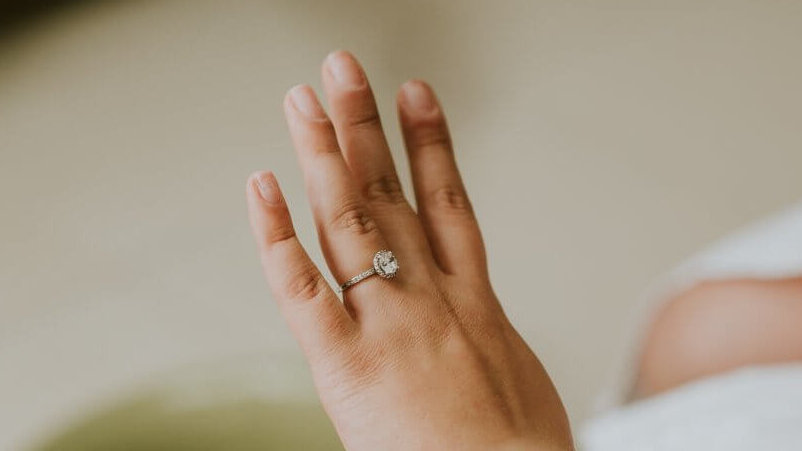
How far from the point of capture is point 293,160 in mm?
1159

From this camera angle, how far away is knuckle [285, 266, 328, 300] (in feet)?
2.09

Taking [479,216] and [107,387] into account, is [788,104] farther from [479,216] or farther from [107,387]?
[107,387]

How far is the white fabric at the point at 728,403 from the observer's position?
669 mm

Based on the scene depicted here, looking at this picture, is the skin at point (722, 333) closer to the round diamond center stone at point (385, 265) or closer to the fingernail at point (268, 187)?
the round diamond center stone at point (385, 265)

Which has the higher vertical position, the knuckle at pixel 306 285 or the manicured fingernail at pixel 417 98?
the manicured fingernail at pixel 417 98

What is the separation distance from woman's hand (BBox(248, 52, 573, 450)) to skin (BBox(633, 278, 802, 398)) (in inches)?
6.8

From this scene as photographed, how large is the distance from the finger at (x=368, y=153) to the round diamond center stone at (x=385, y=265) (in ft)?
0.10

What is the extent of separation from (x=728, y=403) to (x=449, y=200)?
322 millimetres

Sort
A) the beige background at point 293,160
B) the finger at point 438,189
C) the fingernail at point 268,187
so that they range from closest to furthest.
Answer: the fingernail at point 268,187 < the finger at point 438,189 < the beige background at point 293,160

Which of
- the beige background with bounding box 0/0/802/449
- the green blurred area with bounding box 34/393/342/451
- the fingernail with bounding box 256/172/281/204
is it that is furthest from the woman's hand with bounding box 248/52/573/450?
the beige background with bounding box 0/0/802/449

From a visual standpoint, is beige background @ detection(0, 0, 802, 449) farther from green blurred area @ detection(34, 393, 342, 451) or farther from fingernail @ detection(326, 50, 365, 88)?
fingernail @ detection(326, 50, 365, 88)

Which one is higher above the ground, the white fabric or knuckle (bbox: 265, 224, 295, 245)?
knuckle (bbox: 265, 224, 295, 245)

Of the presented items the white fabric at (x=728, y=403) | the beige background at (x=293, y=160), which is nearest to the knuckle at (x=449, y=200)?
the white fabric at (x=728, y=403)

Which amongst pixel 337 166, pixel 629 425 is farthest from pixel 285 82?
pixel 629 425
